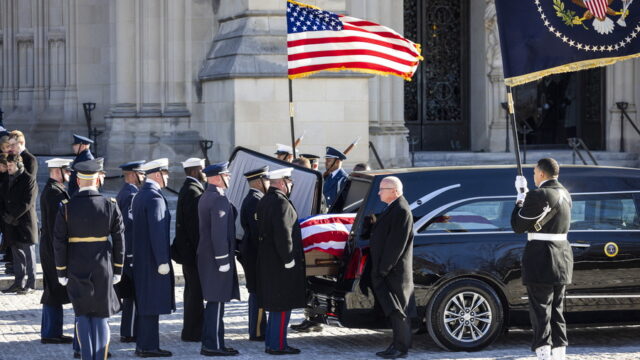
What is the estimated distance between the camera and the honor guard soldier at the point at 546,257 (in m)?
9.87

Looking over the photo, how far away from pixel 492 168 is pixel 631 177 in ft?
4.28

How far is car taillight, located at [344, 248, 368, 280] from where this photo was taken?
10641 mm

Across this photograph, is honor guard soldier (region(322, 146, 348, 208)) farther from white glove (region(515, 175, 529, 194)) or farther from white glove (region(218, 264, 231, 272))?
white glove (region(515, 175, 529, 194))

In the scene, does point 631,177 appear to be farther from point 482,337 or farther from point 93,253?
point 93,253

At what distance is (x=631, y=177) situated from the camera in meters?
11.4

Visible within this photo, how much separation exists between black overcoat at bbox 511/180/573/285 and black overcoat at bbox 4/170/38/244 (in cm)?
669

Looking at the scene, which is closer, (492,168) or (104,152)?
(492,168)

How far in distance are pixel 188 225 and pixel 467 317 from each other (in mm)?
2614

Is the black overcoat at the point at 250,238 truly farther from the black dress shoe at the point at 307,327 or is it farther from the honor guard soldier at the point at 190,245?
the black dress shoe at the point at 307,327

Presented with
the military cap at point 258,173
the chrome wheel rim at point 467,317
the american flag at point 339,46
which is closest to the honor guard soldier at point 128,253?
the military cap at point 258,173

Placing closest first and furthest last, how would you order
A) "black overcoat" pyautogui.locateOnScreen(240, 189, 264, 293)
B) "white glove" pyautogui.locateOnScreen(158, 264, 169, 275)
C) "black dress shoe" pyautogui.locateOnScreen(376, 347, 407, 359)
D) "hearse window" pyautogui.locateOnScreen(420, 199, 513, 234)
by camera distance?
"black dress shoe" pyautogui.locateOnScreen(376, 347, 407, 359) < "white glove" pyautogui.locateOnScreen(158, 264, 169, 275) < "hearse window" pyautogui.locateOnScreen(420, 199, 513, 234) < "black overcoat" pyautogui.locateOnScreen(240, 189, 264, 293)

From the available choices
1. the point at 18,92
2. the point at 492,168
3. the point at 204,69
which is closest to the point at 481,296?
the point at 492,168

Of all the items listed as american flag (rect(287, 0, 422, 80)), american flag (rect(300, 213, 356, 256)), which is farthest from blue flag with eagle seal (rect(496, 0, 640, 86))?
american flag (rect(287, 0, 422, 80))

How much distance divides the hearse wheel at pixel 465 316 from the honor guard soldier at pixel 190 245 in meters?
2.20
